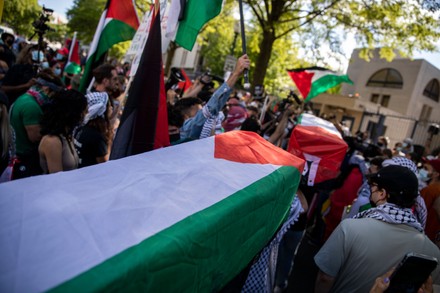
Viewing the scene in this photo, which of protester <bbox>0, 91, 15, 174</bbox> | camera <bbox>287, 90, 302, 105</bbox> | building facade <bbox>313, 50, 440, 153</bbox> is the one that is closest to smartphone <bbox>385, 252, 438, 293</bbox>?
protester <bbox>0, 91, 15, 174</bbox>

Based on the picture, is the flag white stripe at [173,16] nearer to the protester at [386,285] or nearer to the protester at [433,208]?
the protester at [386,285]

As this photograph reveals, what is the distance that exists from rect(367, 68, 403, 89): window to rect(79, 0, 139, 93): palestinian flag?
3195 centimetres

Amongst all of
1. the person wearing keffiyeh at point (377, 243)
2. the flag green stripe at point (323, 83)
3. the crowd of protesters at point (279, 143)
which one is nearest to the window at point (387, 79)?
the flag green stripe at point (323, 83)

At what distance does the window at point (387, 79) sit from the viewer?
29.9 m

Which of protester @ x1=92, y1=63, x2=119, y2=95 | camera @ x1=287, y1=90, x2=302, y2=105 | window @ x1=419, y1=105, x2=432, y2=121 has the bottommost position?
protester @ x1=92, y1=63, x2=119, y2=95

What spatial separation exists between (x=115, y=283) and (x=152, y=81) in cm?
152

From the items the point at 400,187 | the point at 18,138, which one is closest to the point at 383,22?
the point at 400,187

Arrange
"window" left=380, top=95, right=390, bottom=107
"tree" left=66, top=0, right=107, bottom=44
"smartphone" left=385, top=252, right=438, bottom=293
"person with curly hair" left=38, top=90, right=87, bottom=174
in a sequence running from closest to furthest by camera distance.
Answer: "smartphone" left=385, top=252, right=438, bottom=293 → "person with curly hair" left=38, top=90, right=87, bottom=174 → "window" left=380, top=95, right=390, bottom=107 → "tree" left=66, top=0, right=107, bottom=44

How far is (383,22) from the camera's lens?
11367mm

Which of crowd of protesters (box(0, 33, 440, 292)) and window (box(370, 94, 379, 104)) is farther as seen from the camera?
window (box(370, 94, 379, 104))

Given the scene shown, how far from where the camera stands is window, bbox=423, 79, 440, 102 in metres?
30.6

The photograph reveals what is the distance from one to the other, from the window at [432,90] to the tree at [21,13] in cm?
3548

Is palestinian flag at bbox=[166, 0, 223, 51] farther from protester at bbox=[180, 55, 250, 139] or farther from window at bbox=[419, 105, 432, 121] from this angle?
window at bbox=[419, 105, 432, 121]

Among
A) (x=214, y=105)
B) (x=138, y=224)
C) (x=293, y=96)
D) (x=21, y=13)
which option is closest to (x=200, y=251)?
(x=138, y=224)
